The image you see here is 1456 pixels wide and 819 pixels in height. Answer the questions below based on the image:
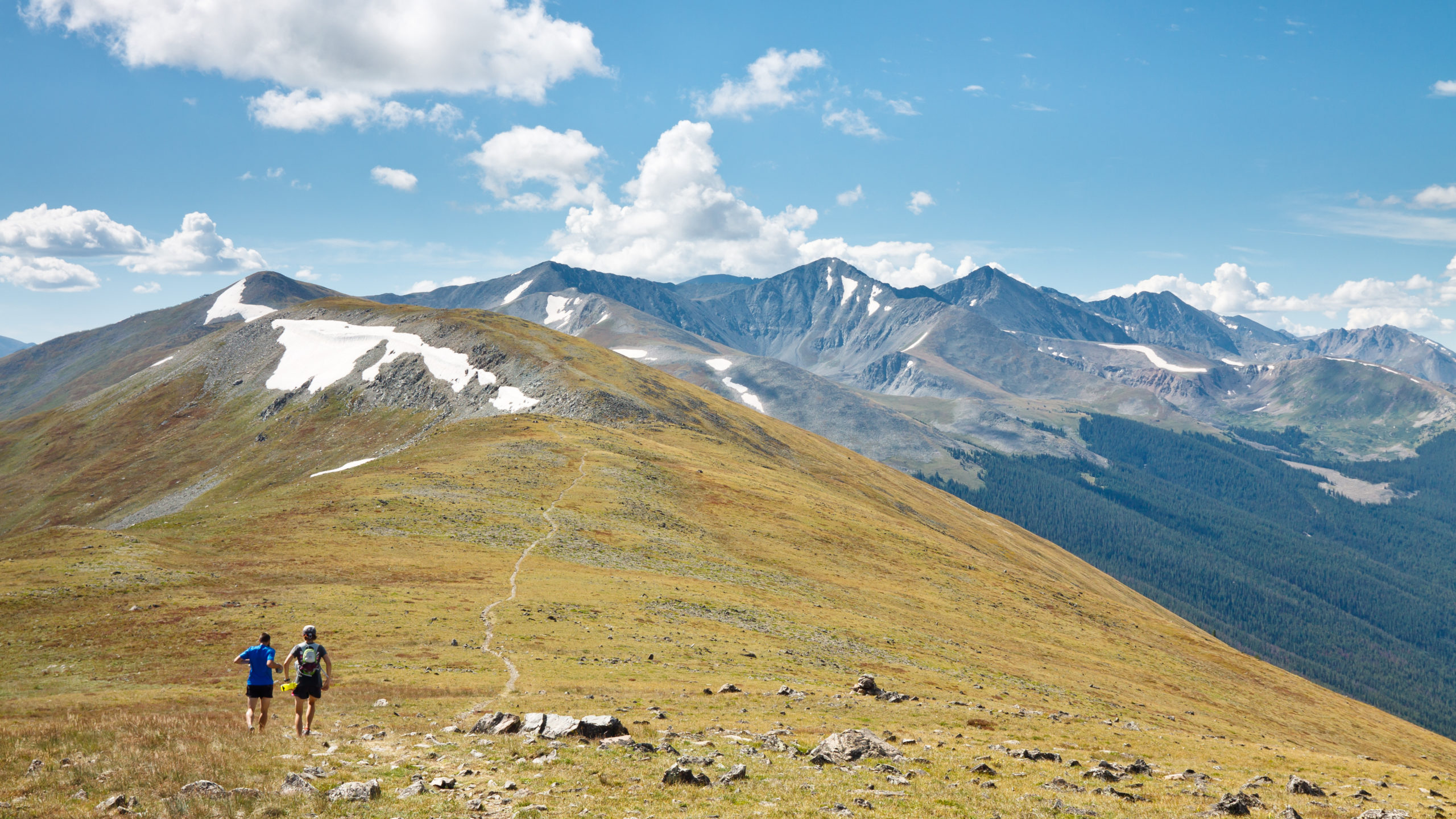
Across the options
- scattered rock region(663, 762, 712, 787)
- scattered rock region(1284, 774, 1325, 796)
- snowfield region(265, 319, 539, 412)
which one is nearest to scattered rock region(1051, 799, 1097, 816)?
scattered rock region(663, 762, 712, 787)

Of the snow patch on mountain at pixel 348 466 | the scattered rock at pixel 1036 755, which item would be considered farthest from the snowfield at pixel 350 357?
the scattered rock at pixel 1036 755

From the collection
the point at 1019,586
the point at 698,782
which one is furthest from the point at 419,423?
the point at 698,782

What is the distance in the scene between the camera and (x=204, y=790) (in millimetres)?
16250

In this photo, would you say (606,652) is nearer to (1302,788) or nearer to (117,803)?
(117,803)

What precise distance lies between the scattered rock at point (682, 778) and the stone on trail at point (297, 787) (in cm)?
889

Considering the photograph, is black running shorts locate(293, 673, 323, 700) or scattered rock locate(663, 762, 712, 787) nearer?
scattered rock locate(663, 762, 712, 787)

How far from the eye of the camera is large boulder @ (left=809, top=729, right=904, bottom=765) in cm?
2370

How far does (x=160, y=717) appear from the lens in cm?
2283

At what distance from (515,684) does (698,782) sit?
57.8 feet

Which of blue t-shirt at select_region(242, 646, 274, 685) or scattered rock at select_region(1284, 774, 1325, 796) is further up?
blue t-shirt at select_region(242, 646, 274, 685)

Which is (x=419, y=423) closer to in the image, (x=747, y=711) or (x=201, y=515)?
(x=201, y=515)

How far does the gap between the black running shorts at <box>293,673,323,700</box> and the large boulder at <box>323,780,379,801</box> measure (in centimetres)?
797

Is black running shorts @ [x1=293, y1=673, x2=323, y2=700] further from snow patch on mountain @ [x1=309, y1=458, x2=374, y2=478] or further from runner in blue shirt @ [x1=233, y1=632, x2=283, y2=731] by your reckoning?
snow patch on mountain @ [x1=309, y1=458, x2=374, y2=478]

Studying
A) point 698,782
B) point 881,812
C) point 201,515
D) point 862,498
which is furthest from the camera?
point 862,498
